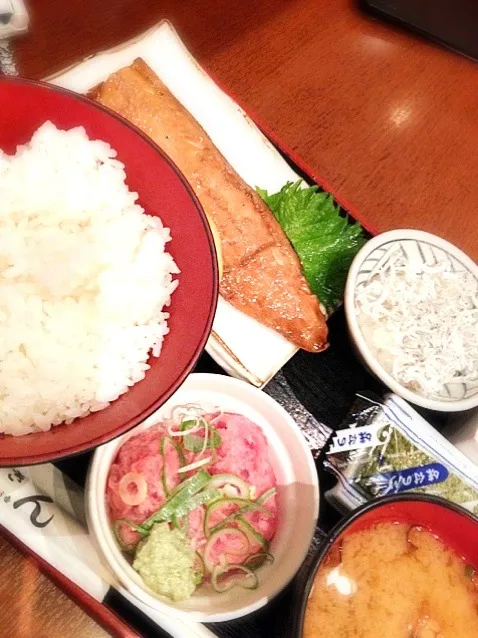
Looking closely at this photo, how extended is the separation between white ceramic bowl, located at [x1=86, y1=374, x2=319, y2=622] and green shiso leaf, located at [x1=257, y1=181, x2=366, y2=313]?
0.62 m

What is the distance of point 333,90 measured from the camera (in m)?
2.70

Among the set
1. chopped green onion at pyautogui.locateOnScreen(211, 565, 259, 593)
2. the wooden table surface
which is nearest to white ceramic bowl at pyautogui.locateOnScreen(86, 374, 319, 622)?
chopped green onion at pyautogui.locateOnScreen(211, 565, 259, 593)

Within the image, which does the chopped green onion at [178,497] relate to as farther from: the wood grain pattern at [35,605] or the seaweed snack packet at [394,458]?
the seaweed snack packet at [394,458]

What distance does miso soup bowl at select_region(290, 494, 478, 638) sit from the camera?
1485 mm

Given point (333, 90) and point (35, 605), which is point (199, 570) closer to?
point (35, 605)

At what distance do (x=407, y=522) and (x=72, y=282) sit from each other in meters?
1.14

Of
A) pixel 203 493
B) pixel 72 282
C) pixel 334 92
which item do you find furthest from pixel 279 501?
pixel 334 92

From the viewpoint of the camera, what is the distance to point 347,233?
233 cm

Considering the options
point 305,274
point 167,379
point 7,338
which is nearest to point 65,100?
point 7,338

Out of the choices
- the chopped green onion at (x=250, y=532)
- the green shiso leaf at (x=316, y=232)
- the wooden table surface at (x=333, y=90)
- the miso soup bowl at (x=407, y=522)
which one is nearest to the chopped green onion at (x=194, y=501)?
the chopped green onion at (x=250, y=532)

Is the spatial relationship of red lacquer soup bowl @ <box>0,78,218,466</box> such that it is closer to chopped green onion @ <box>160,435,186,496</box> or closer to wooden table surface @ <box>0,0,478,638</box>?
chopped green onion @ <box>160,435,186,496</box>

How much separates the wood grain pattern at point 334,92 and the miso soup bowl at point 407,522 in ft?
4.02

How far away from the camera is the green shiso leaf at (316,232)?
231cm

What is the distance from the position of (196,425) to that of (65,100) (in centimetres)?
97
